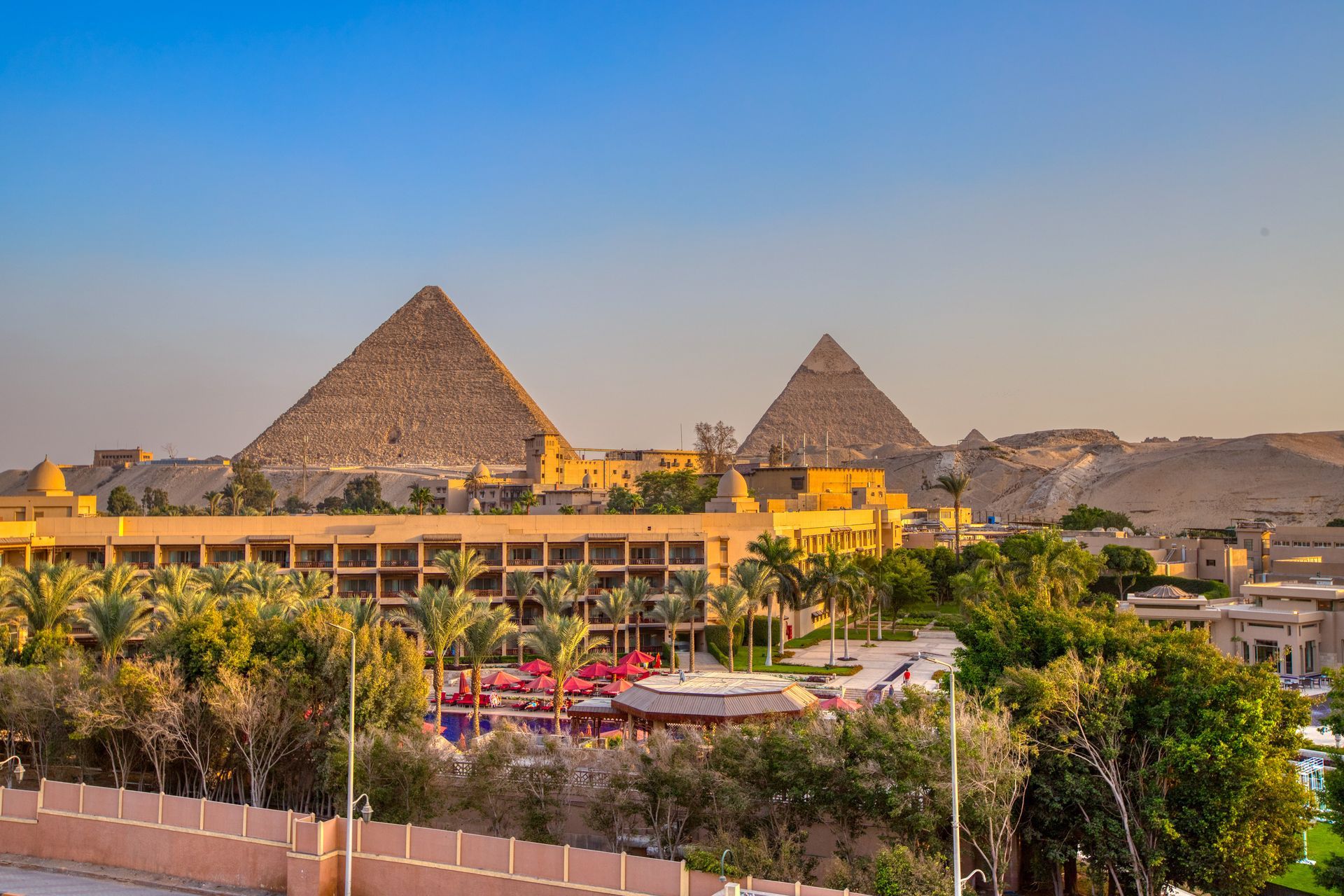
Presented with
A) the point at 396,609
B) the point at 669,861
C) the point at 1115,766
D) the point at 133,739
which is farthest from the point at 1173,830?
the point at 396,609

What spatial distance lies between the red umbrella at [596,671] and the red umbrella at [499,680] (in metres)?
2.95

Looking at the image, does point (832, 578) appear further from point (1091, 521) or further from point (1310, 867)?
point (1091, 521)

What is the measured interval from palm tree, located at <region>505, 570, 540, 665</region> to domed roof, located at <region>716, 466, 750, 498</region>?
1716cm

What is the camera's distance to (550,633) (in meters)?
29.8

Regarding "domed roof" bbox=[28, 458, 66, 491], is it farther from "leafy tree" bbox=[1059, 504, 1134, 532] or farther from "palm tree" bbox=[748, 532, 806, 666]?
"leafy tree" bbox=[1059, 504, 1134, 532]

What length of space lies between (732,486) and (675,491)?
31.0 m

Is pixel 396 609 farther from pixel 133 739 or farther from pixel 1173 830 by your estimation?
pixel 1173 830

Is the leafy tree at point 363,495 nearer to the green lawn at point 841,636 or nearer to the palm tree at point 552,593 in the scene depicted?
the green lawn at point 841,636

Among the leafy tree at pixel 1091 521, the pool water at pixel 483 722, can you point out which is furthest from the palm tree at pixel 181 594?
the leafy tree at pixel 1091 521

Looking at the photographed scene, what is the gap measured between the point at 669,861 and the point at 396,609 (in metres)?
31.1

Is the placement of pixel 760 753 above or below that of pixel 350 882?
above

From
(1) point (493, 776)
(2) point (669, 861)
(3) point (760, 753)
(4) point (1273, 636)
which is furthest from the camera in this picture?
(4) point (1273, 636)

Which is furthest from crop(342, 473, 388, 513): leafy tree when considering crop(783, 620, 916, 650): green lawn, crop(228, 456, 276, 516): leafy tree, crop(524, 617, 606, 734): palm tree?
crop(524, 617, 606, 734): palm tree

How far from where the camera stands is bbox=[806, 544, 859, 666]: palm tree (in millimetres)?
42188
